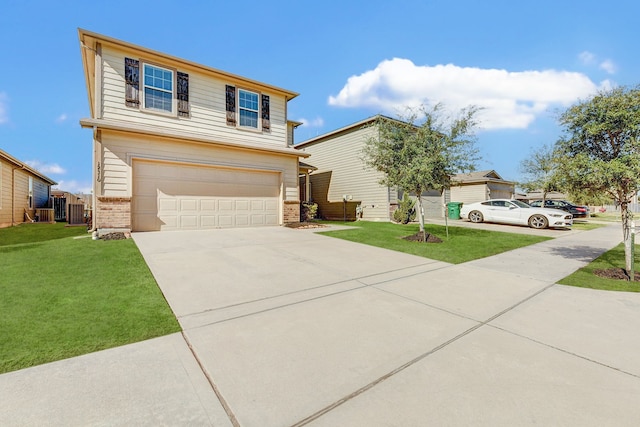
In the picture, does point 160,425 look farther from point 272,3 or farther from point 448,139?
point 272,3

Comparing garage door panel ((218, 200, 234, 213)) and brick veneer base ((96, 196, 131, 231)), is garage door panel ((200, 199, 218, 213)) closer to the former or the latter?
garage door panel ((218, 200, 234, 213))

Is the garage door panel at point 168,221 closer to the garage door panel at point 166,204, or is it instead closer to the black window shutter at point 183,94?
the garage door panel at point 166,204

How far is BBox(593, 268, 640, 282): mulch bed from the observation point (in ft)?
16.5

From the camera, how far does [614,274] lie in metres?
5.21

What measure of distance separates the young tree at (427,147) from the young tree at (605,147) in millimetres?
3310

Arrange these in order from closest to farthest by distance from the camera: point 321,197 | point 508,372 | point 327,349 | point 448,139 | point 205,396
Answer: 1. point 205,396
2. point 508,372
3. point 327,349
4. point 448,139
5. point 321,197

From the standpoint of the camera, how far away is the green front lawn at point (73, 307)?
8.01ft

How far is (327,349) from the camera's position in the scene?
2469 mm

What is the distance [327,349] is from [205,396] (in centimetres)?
105

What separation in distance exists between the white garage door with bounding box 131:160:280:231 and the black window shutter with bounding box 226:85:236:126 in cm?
209

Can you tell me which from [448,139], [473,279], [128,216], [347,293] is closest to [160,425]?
[347,293]

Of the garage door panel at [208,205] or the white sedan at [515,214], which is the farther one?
the white sedan at [515,214]

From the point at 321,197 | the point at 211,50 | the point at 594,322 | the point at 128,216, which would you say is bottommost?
the point at 594,322

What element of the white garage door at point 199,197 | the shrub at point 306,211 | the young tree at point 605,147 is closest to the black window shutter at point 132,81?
the white garage door at point 199,197
